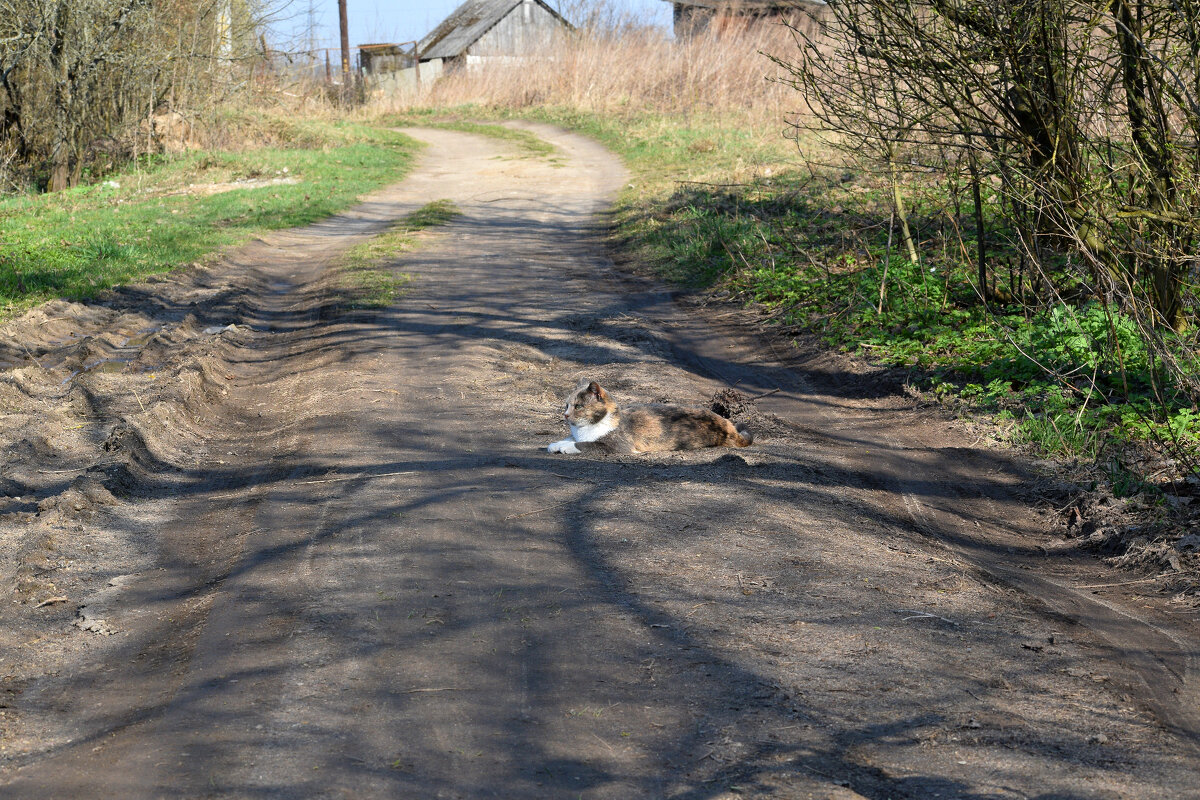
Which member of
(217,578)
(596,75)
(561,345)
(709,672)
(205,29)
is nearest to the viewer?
(709,672)

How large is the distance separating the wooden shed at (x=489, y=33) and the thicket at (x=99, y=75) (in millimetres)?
27101

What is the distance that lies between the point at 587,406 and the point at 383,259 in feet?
27.9

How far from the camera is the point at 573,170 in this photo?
25.0 m

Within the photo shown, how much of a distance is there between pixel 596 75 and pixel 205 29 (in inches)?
587

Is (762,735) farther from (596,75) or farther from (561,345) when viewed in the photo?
(596,75)

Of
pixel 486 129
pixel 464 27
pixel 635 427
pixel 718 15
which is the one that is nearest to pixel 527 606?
pixel 635 427

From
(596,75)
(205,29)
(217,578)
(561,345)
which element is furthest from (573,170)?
(217,578)

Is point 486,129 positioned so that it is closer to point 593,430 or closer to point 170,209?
point 170,209

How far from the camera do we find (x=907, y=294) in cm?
1085

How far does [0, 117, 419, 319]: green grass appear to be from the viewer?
42.4 feet

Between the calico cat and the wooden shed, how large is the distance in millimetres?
49717

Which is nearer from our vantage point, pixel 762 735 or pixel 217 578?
pixel 762 735

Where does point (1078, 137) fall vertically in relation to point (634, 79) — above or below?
below

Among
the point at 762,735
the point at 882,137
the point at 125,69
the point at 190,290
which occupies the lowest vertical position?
the point at 762,735
